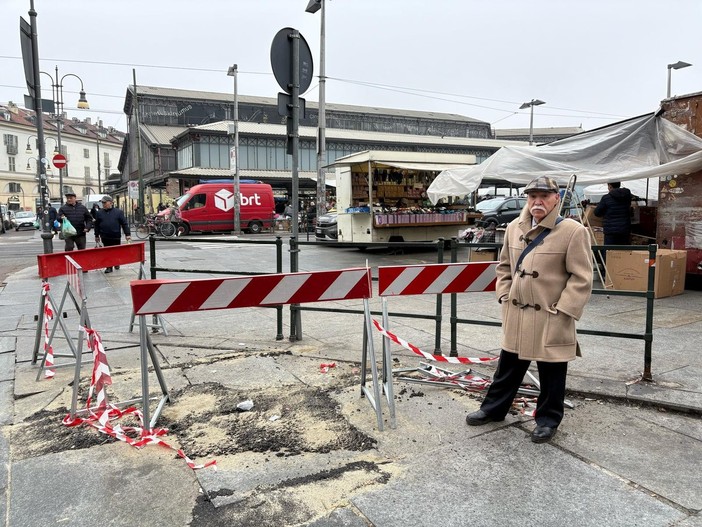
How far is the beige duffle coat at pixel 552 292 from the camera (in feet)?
10.8

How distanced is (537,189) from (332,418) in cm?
217

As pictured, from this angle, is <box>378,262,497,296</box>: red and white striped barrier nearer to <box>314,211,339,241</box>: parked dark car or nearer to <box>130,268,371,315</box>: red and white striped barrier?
<box>130,268,371,315</box>: red and white striped barrier

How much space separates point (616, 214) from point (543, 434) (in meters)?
7.52

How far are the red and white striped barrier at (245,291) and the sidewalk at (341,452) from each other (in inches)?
33.5

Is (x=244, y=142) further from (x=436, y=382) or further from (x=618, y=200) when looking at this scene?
(x=436, y=382)

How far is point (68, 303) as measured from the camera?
28.1 feet

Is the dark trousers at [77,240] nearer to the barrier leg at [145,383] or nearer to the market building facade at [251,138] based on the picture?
the barrier leg at [145,383]

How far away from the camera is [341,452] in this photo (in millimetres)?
3342

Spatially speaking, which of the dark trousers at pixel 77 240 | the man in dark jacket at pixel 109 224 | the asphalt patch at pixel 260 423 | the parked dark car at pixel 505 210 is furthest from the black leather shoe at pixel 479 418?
the parked dark car at pixel 505 210

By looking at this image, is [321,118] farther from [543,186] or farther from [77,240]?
[543,186]

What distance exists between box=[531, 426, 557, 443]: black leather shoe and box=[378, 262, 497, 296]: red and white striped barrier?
133cm

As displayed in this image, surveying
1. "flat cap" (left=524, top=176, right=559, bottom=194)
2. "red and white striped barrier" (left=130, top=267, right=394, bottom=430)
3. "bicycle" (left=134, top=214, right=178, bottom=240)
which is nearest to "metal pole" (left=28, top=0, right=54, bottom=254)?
"red and white striped barrier" (left=130, top=267, right=394, bottom=430)

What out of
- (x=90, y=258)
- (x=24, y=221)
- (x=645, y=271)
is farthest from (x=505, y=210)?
(x=24, y=221)

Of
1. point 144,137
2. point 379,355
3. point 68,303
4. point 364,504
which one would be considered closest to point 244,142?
point 144,137
